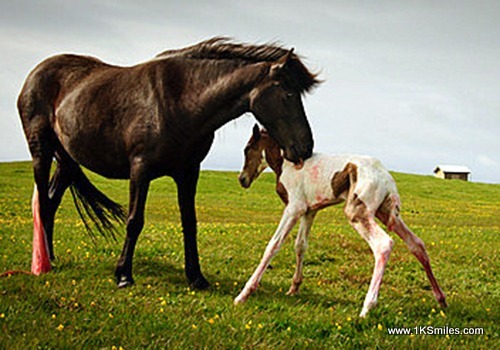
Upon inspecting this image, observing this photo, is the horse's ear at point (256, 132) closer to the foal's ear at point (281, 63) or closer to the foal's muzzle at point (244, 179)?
the foal's muzzle at point (244, 179)

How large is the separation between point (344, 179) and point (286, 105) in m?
1.38

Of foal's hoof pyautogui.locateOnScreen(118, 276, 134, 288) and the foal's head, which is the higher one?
the foal's head

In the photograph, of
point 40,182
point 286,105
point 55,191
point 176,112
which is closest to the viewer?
point 286,105

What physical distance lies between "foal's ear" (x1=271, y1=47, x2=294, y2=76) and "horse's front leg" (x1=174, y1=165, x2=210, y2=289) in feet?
7.10

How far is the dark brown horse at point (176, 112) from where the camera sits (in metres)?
Answer: 7.45

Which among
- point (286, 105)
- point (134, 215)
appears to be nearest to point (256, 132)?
point (286, 105)

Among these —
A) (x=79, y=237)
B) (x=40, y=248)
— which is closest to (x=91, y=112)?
(x=40, y=248)

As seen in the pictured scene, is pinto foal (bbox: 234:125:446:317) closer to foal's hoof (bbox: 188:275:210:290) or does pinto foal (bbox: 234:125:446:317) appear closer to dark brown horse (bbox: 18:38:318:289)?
dark brown horse (bbox: 18:38:318:289)

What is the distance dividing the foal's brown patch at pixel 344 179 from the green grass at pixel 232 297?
178 cm

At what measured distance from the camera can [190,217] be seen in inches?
344

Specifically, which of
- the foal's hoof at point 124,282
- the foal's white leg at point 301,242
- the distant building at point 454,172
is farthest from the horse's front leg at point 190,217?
the distant building at point 454,172

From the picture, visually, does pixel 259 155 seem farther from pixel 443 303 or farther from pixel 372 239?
pixel 443 303

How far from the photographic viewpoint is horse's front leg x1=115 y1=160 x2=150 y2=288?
7.94 meters

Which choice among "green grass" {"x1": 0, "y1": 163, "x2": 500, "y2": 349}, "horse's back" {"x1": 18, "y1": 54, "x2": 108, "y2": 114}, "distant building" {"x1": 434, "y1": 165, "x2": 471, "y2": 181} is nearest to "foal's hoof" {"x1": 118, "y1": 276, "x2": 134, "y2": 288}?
"green grass" {"x1": 0, "y1": 163, "x2": 500, "y2": 349}
